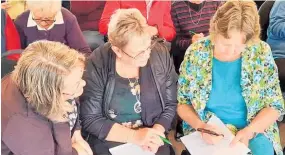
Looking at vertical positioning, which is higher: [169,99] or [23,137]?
[23,137]

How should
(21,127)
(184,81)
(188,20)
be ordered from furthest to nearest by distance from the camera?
1. (188,20)
2. (184,81)
3. (21,127)

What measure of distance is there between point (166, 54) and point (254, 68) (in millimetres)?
386

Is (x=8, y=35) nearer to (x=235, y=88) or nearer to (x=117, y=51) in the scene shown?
(x=117, y=51)

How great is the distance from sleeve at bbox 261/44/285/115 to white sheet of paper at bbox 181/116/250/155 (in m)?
0.24

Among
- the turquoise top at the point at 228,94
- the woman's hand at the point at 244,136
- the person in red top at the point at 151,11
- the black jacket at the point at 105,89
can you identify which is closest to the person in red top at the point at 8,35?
the person in red top at the point at 151,11

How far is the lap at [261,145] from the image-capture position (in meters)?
1.66

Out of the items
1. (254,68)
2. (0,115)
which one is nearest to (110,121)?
(0,115)

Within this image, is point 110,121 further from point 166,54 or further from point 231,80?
point 231,80

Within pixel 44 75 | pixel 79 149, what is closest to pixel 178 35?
pixel 79 149

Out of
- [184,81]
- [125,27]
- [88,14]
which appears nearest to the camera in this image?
[125,27]

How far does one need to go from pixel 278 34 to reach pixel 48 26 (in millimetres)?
1331

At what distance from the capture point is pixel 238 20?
157cm

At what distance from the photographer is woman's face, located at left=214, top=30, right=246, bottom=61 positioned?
5.21 ft

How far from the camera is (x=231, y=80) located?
174cm
